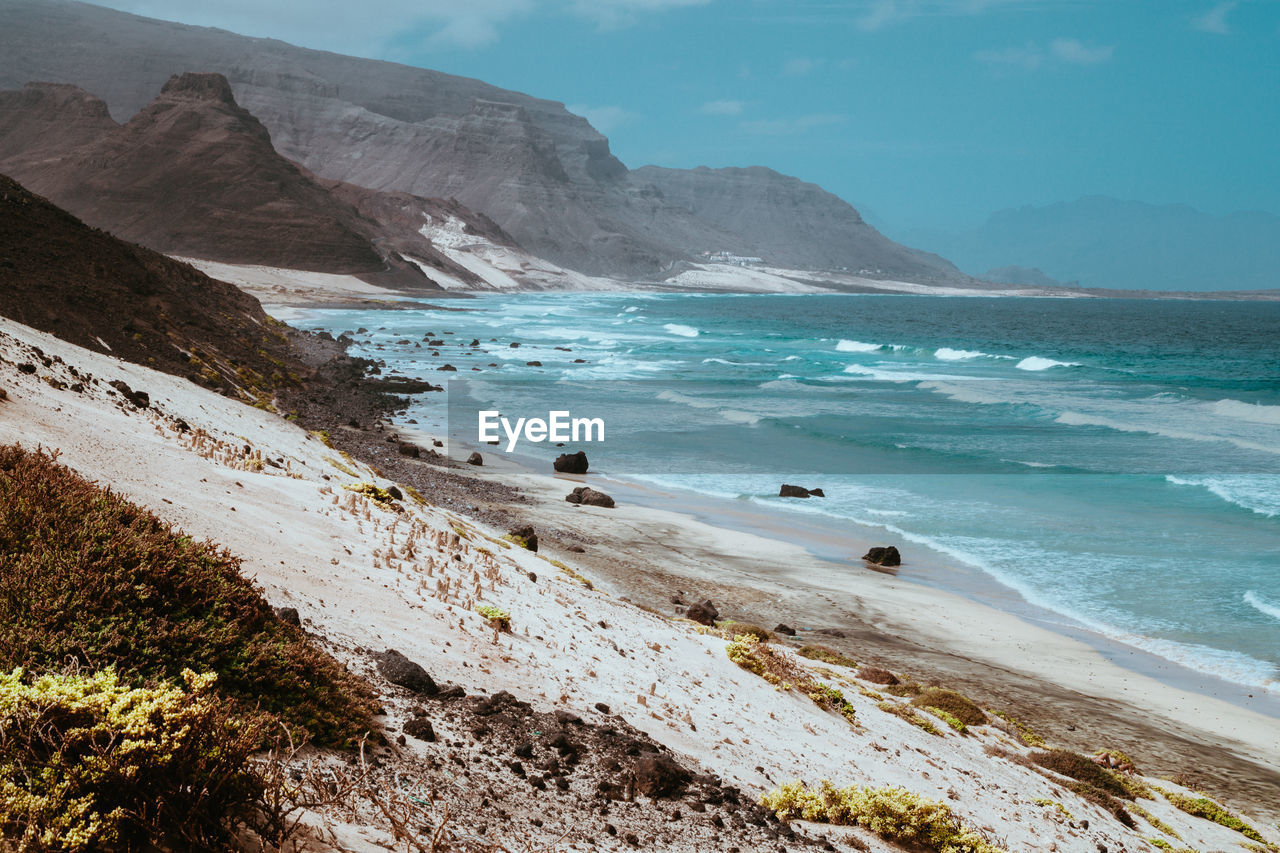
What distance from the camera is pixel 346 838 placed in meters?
3.73

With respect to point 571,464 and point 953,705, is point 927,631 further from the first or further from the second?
point 571,464

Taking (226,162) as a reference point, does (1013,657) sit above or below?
below

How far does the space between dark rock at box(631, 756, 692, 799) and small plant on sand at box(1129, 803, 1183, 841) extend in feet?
18.1

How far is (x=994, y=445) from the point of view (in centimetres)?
3192

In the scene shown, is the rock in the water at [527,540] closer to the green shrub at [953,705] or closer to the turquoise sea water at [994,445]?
the green shrub at [953,705]

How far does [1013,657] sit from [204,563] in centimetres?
1197

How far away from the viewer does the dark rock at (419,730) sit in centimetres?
505

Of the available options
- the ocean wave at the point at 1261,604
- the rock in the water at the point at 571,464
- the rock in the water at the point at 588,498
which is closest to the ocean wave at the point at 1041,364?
the rock in the water at the point at 571,464

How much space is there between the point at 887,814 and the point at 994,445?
A: 28413 mm

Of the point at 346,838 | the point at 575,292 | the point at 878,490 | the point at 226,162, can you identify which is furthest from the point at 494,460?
the point at 575,292

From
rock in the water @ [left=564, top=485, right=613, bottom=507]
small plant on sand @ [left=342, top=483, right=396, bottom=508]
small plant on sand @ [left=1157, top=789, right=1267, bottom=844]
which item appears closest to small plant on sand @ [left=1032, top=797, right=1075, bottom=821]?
small plant on sand @ [left=1157, top=789, right=1267, bottom=844]

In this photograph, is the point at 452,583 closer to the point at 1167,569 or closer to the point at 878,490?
the point at 1167,569

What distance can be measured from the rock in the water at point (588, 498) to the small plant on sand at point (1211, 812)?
43.1ft

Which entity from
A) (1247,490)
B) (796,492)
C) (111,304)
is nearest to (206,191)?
(111,304)
